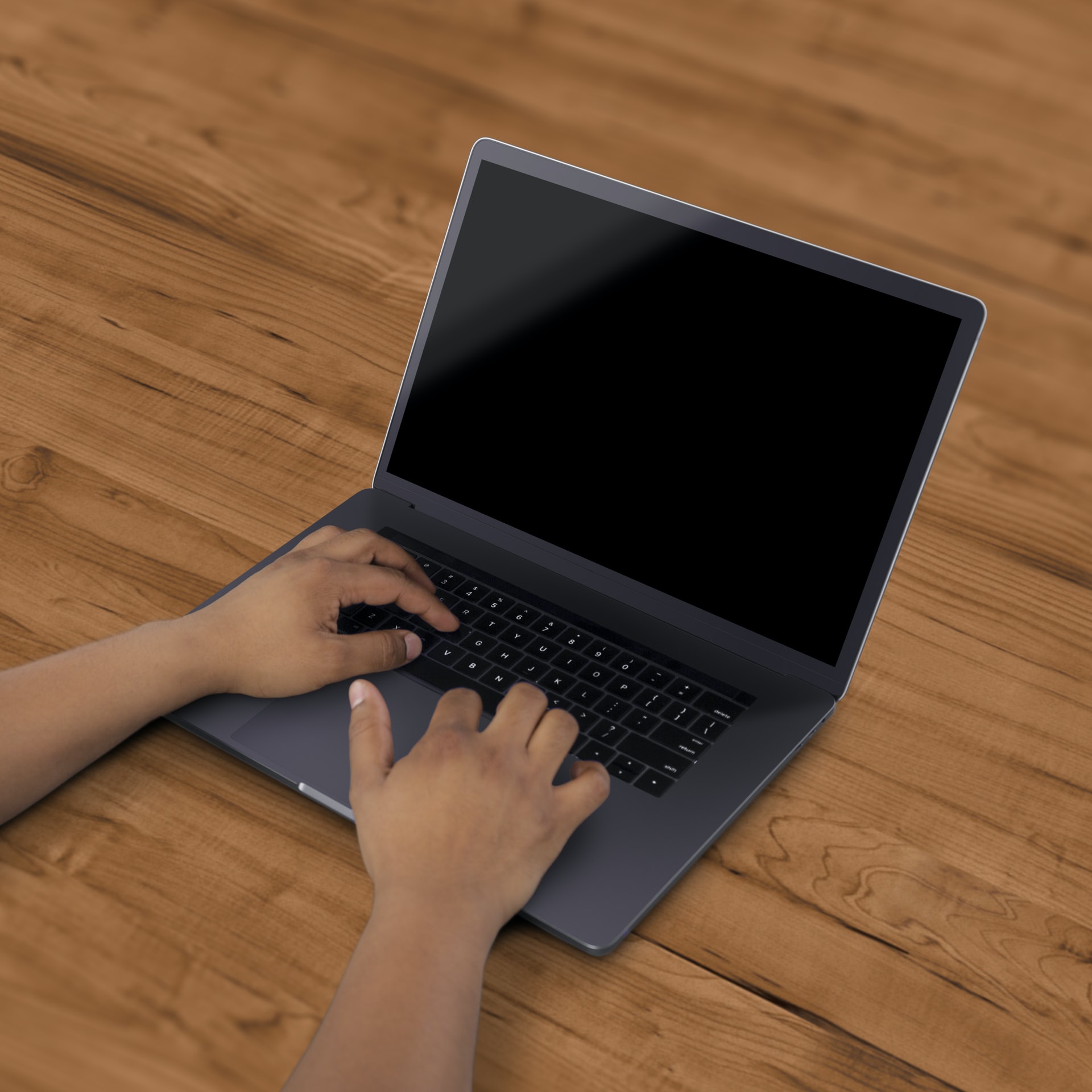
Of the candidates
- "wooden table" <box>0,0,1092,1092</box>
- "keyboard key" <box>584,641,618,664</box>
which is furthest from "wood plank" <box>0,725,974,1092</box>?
"keyboard key" <box>584,641,618,664</box>

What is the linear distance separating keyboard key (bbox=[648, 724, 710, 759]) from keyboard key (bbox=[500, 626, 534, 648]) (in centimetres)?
12

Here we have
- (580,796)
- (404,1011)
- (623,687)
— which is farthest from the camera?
(623,687)

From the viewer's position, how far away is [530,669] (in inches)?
33.4

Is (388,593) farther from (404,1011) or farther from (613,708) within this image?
(404,1011)

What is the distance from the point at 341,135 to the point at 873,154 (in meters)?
0.68

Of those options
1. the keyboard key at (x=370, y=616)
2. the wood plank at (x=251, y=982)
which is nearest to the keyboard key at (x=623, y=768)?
the wood plank at (x=251, y=982)

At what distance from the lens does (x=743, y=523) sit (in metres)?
0.84

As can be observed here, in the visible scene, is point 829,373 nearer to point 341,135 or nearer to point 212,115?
point 341,135

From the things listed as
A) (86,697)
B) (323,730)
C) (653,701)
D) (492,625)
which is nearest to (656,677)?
(653,701)

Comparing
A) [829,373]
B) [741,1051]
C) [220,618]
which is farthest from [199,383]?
[741,1051]

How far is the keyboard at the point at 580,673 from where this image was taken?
2.62 ft

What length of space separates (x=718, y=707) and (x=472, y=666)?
0.57ft

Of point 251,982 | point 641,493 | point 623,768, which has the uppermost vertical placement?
point 641,493

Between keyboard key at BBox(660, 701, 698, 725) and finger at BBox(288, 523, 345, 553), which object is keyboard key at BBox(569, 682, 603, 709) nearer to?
keyboard key at BBox(660, 701, 698, 725)
